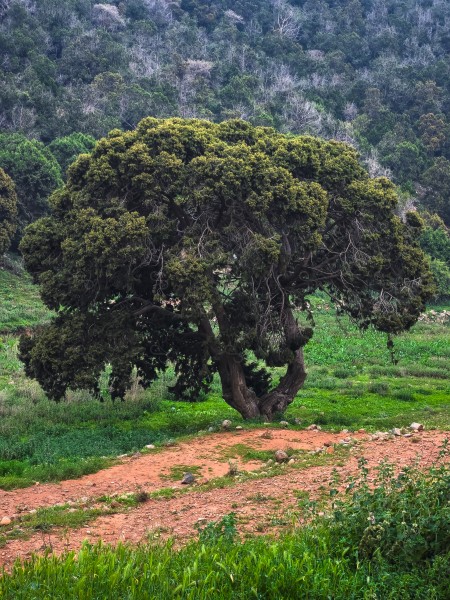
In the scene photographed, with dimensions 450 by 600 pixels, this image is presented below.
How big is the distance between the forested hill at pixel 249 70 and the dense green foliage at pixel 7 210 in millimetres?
9130

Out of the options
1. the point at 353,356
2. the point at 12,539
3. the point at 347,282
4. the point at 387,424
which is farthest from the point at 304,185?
the point at 353,356

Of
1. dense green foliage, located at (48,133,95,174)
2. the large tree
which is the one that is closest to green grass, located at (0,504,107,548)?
the large tree

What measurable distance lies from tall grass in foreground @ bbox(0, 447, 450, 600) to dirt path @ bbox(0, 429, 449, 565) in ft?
2.75

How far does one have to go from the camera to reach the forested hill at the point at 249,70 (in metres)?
53.6

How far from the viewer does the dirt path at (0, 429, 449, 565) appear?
716 cm

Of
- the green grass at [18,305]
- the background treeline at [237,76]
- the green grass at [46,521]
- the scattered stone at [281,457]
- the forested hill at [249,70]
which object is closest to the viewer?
the green grass at [46,521]

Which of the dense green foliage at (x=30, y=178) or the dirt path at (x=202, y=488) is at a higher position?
the dense green foliage at (x=30, y=178)

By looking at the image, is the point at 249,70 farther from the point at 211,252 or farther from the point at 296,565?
the point at 296,565

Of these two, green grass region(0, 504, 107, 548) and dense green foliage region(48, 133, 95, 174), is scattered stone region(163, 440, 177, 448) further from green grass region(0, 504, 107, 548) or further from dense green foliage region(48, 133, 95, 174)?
dense green foliage region(48, 133, 95, 174)

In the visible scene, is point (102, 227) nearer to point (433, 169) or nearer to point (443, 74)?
point (433, 169)

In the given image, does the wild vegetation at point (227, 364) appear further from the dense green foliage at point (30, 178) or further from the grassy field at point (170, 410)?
the dense green foliage at point (30, 178)

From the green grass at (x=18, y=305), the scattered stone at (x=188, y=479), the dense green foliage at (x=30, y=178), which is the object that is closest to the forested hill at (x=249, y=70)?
the dense green foliage at (x=30, y=178)

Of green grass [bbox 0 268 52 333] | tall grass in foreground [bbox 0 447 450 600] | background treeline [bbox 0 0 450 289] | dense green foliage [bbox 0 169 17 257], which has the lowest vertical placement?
tall grass in foreground [bbox 0 447 450 600]

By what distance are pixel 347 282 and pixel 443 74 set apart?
62.0m
